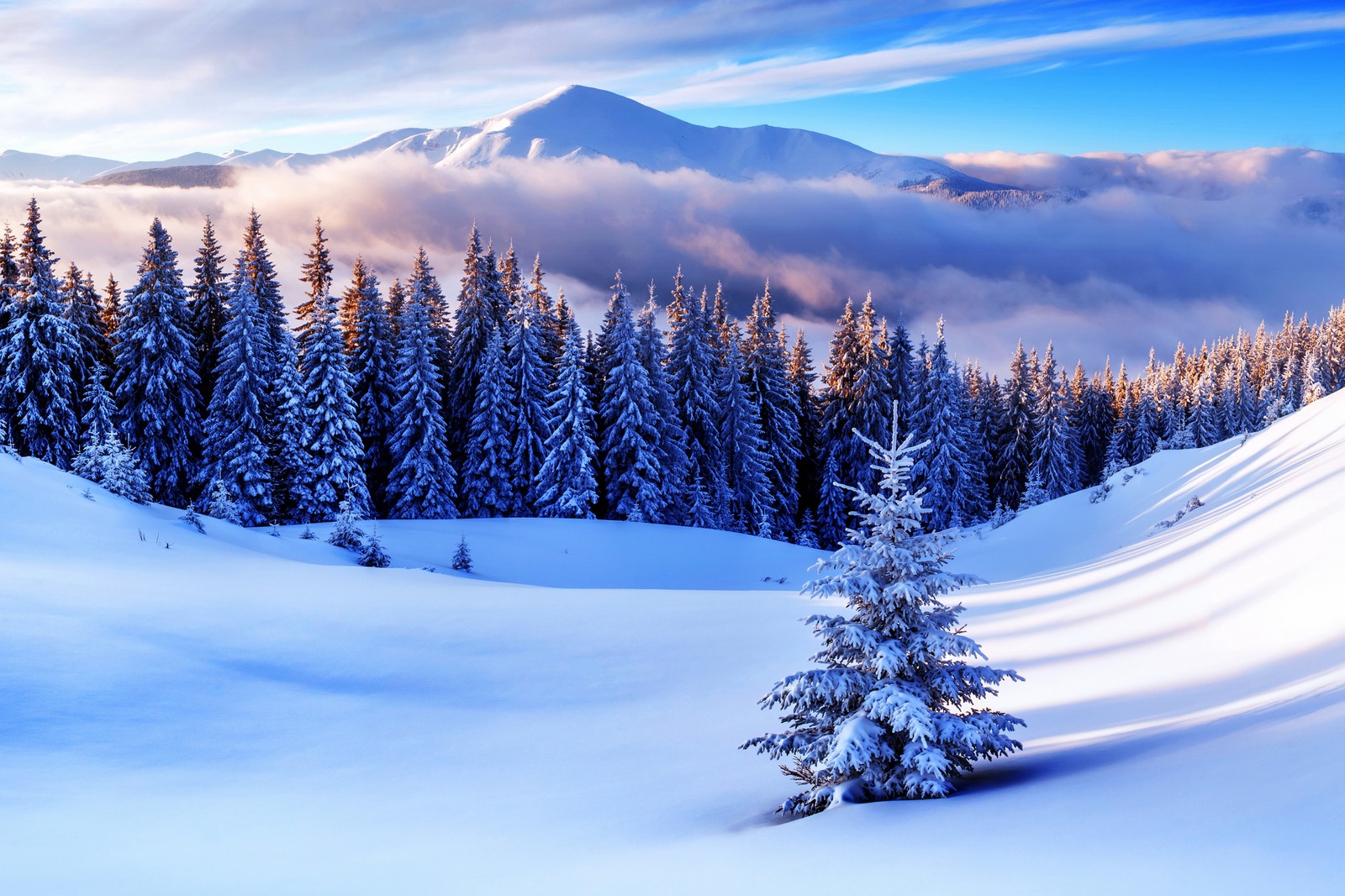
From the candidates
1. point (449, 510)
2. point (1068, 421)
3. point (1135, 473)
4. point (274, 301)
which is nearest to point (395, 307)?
point (274, 301)

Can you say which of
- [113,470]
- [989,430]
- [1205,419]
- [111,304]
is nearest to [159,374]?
[111,304]

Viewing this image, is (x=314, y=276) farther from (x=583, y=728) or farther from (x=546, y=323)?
(x=583, y=728)

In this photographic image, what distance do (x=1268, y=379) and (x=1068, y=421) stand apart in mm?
42112

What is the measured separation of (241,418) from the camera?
33.4 m

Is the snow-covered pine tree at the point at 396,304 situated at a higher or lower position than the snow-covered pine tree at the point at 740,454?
higher

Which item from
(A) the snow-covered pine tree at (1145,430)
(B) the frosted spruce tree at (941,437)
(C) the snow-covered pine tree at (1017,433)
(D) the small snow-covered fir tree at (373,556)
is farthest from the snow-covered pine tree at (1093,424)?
(D) the small snow-covered fir tree at (373,556)

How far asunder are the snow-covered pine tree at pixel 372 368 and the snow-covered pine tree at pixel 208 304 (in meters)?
5.55

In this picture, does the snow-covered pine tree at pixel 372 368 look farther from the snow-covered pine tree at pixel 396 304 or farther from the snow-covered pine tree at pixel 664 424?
the snow-covered pine tree at pixel 664 424

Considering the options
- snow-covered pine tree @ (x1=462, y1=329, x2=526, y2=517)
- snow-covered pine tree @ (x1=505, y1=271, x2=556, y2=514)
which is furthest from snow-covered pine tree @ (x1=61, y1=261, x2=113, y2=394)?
snow-covered pine tree @ (x1=505, y1=271, x2=556, y2=514)

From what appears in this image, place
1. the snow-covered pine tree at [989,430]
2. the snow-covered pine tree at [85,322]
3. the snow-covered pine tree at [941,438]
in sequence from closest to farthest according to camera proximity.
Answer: the snow-covered pine tree at [85,322] → the snow-covered pine tree at [941,438] → the snow-covered pine tree at [989,430]

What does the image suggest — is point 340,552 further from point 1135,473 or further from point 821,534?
point 821,534

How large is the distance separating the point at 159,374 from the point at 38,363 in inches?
157

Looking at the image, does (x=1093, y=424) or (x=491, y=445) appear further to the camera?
(x=1093, y=424)

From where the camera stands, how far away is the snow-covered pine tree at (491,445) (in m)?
38.5
